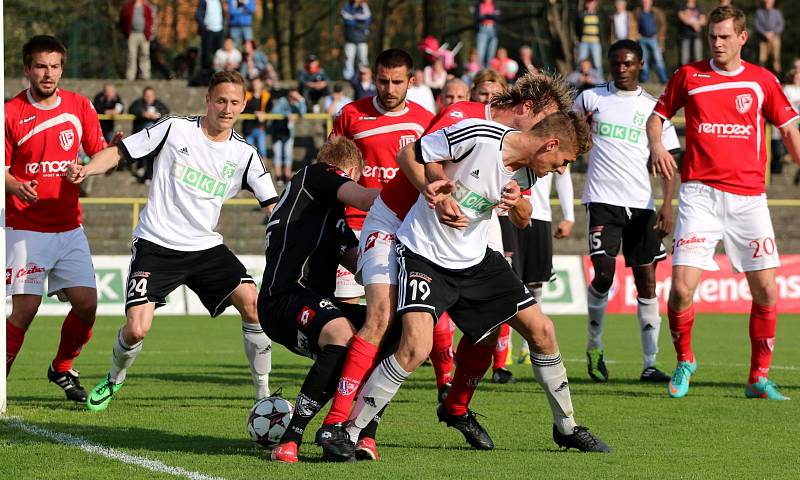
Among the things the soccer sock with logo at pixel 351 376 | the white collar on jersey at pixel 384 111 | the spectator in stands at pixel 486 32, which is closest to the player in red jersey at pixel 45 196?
the white collar on jersey at pixel 384 111

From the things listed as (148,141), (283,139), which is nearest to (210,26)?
(283,139)

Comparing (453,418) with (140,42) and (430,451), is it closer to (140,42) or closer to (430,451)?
(430,451)

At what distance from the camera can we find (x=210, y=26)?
26.3 m

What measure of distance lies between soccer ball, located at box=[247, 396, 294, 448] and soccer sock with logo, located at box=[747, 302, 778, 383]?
4.09m

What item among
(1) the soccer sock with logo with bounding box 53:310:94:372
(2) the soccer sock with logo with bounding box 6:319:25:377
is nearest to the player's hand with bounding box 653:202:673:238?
(1) the soccer sock with logo with bounding box 53:310:94:372

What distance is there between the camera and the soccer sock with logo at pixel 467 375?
296 inches

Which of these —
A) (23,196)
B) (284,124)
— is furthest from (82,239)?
(284,124)

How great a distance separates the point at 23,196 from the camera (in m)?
8.59

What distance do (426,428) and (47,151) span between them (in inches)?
134

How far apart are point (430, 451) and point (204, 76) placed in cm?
2089

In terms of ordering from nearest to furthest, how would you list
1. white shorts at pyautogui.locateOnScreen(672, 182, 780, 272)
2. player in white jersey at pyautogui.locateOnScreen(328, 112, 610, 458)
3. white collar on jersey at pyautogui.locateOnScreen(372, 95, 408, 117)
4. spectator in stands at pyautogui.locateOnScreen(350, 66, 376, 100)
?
player in white jersey at pyautogui.locateOnScreen(328, 112, 610, 458) < white shorts at pyautogui.locateOnScreen(672, 182, 780, 272) < white collar on jersey at pyautogui.locateOnScreen(372, 95, 408, 117) < spectator in stands at pyautogui.locateOnScreen(350, 66, 376, 100)

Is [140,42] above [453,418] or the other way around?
above

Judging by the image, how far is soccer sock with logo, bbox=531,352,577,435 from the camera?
7.16 m

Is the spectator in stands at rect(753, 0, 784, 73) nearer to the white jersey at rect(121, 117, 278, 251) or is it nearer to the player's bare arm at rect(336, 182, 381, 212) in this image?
the white jersey at rect(121, 117, 278, 251)
